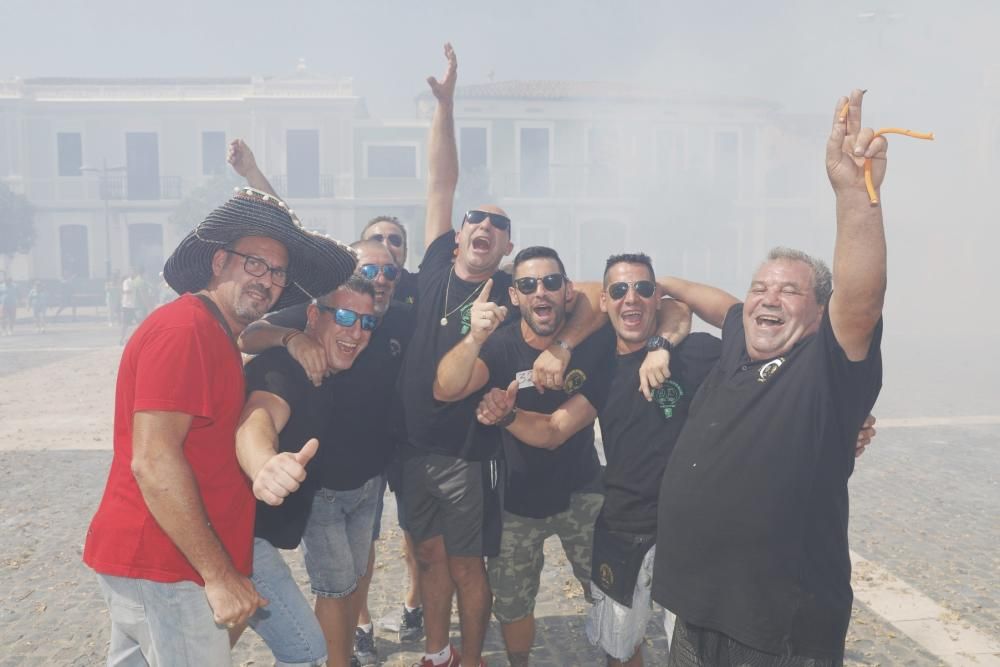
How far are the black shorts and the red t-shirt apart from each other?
141 centimetres

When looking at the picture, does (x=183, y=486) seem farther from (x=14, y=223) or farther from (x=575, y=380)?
(x=14, y=223)

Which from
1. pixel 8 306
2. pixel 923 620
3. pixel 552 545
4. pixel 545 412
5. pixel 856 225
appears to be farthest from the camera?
pixel 8 306

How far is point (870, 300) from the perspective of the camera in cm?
225

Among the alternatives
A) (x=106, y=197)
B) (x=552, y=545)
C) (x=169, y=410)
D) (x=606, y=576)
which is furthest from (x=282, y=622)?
(x=106, y=197)

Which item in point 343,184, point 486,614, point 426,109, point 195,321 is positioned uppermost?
point 426,109

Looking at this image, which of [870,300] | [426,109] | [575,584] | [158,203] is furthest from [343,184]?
[870,300]

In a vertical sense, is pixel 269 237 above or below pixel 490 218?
below

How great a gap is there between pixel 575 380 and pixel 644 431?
1.55 ft

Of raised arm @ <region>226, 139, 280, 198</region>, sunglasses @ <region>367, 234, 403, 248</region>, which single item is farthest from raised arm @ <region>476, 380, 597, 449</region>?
raised arm @ <region>226, 139, 280, 198</region>

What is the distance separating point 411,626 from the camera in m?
4.71

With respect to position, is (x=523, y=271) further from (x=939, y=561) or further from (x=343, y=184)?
(x=343, y=184)

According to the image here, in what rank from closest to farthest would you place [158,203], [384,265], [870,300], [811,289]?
[870,300]
[811,289]
[384,265]
[158,203]

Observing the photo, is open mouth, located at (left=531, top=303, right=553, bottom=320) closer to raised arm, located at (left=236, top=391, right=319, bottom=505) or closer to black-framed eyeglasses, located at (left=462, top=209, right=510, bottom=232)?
black-framed eyeglasses, located at (left=462, top=209, right=510, bottom=232)

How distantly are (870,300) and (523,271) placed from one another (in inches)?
74.6
